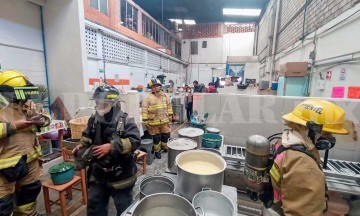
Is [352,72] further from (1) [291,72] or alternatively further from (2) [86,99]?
(2) [86,99]

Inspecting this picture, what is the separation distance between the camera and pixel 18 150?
61.1 inches

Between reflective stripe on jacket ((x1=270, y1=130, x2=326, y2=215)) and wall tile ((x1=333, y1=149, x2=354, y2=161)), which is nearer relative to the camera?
reflective stripe on jacket ((x1=270, y1=130, x2=326, y2=215))

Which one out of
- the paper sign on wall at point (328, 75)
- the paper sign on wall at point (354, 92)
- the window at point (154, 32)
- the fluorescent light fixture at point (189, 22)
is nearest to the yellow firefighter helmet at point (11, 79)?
the paper sign on wall at point (354, 92)

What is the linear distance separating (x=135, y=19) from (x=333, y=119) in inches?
269

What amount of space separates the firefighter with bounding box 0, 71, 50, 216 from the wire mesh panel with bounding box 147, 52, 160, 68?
520 cm

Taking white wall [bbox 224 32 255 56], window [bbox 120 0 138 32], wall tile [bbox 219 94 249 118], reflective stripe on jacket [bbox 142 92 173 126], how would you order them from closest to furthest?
1. wall tile [bbox 219 94 249 118]
2. reflective stripe on jacket [bbox 142 92 173 126]
3. window [bbox 120 0 138 32]
4. white wall [bbox 224 32 255 56]

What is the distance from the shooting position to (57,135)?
300cm

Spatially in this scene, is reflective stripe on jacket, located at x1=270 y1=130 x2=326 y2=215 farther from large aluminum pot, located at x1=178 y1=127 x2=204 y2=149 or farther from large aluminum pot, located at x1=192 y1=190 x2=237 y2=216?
large aluminum pot, located at x1=178 y1=127 x2=204 y2=149

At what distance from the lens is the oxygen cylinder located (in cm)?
112

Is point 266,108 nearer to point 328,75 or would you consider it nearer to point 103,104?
point 328,75

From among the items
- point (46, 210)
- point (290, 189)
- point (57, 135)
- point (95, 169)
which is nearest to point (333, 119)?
point (290, 189)

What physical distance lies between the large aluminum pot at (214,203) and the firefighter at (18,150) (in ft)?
5.32

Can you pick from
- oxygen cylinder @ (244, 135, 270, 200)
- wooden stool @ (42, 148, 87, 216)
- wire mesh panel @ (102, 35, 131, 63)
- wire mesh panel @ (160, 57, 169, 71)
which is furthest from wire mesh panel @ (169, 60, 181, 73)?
oxygen cylinder @ (244, 135, 270, 200)

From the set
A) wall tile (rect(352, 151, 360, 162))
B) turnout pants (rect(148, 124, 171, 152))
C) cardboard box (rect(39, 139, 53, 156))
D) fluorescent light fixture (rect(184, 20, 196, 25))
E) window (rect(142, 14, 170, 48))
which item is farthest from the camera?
fluorescent light fixture (rect(184, 20, 196, 25))
